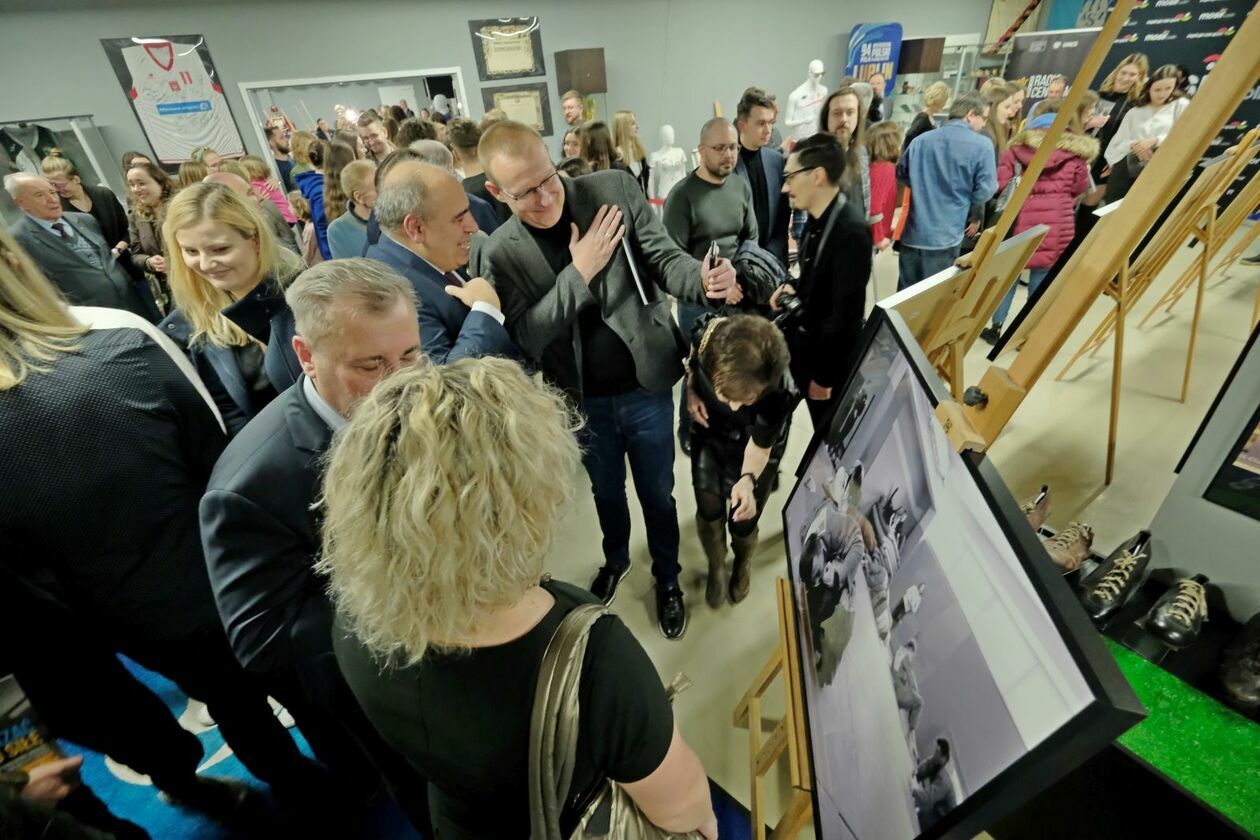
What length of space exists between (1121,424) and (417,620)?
13.2 ft

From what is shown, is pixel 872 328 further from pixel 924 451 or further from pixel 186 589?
pixel 186 589

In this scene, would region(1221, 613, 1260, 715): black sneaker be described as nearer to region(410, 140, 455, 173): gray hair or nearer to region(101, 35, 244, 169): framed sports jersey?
region(410, 140, 455, 173): gray hair

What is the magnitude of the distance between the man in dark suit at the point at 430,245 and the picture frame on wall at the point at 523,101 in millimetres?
6159

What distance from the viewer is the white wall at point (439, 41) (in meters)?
5.23

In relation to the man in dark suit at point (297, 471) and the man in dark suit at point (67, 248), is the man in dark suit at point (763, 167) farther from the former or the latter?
the man in dark suit at point (67, 248)

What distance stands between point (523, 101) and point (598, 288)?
263 inches

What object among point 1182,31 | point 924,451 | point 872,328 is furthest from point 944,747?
point 1182,31

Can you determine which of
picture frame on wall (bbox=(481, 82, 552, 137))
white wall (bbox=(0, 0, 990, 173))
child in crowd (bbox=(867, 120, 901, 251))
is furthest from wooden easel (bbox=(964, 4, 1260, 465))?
white wall (bbox=(0, 0, 990, 173))

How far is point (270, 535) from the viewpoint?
3.48 ft

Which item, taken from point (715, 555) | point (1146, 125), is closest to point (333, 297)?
point (715, 555)

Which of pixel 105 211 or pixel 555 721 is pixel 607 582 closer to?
pixel 555 721

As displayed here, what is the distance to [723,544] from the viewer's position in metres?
2.22

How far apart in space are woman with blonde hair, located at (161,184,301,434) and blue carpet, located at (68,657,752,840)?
1.05 meters

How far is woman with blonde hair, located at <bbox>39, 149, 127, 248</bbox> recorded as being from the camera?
12.2ft
